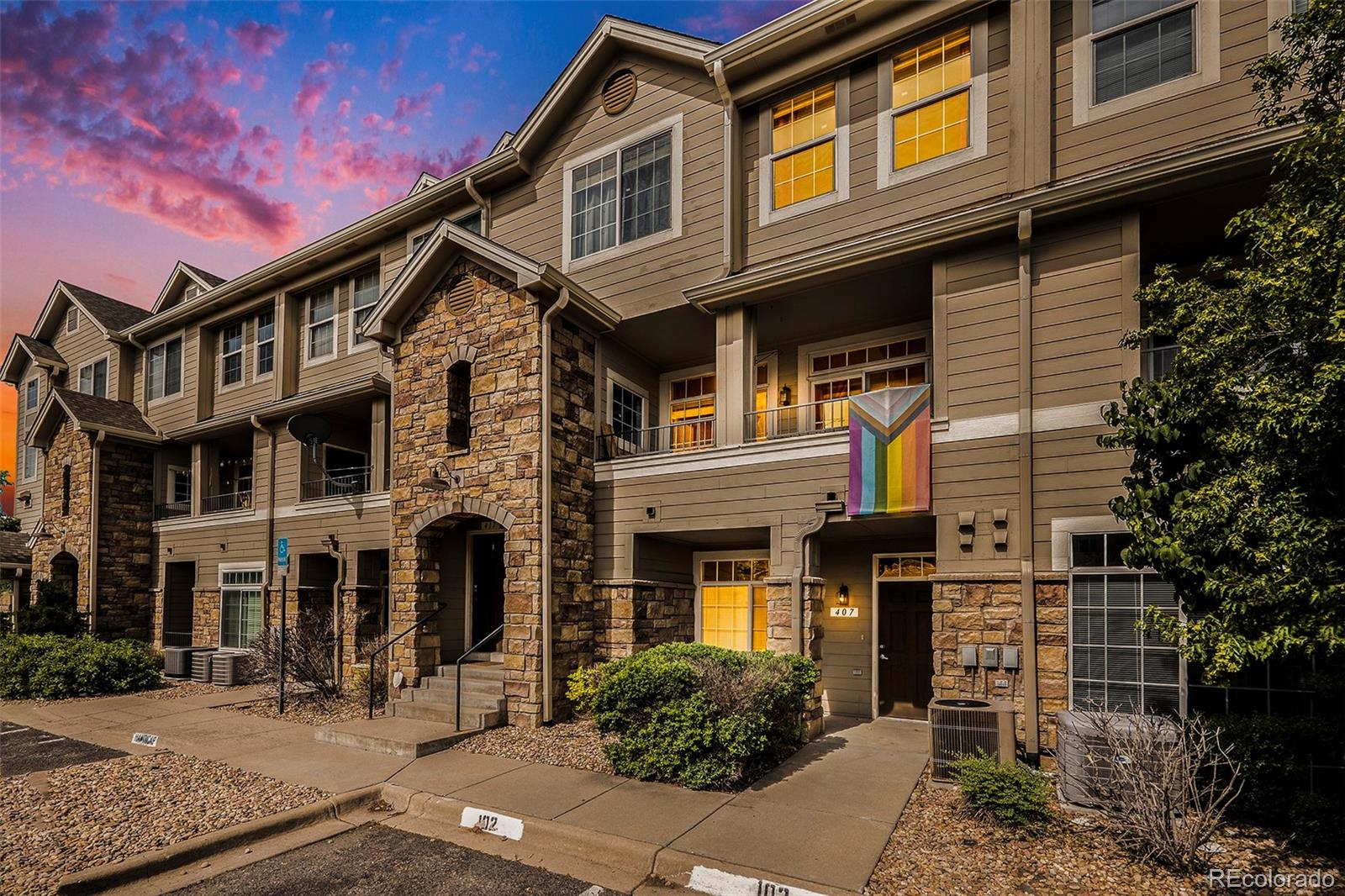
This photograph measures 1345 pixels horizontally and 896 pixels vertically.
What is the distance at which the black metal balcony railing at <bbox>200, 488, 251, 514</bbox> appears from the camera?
18047mm

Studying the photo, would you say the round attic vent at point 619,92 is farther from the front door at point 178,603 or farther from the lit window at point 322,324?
the front door at point 178,603

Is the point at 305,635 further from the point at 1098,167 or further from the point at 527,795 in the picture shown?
the point at 1098,167

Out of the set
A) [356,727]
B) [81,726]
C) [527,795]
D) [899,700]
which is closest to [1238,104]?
[899,700]

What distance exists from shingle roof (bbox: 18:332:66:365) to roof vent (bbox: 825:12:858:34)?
25348mm

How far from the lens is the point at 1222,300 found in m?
5.46

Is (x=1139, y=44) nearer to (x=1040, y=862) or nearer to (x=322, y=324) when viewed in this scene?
(x=1040, y=862)

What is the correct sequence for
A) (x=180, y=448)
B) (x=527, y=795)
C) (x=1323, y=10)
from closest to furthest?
(x=1323, y=10)
(x=527, y=795)
(x=180, y=448)

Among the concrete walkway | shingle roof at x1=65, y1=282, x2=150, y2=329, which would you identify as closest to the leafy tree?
the concrete walkway

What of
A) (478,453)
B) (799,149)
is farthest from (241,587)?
(799,149)

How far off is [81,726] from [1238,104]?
58.1 feet

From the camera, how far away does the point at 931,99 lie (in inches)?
373

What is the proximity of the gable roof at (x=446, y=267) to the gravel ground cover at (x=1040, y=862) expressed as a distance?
26.7 feet

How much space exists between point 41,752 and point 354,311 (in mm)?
9692

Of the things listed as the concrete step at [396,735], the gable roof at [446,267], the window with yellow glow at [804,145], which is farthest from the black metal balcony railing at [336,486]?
the window with yellow glow at [804,145]
